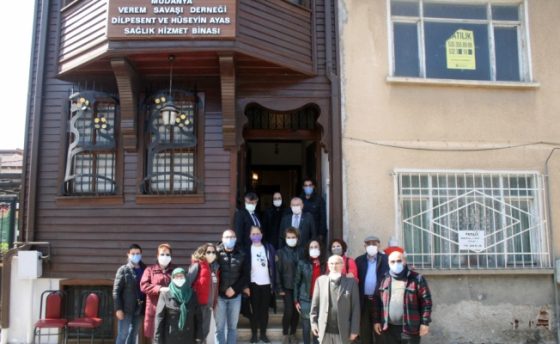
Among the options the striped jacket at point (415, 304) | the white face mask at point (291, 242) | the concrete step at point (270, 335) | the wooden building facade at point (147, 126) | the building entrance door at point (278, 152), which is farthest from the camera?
the building entrance door at point (278, 152)

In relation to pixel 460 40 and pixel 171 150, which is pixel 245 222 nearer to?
pixel 171 150

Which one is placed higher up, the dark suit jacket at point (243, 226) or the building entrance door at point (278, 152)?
the building entrance door at point (278, 152)

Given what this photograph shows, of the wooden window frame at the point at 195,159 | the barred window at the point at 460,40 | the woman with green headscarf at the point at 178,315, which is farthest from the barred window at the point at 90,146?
the barred window at the point at 460,40

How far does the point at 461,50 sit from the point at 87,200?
720cm

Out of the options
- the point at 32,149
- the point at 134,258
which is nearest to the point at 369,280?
the point at 134,258

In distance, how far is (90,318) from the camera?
7.53 metres

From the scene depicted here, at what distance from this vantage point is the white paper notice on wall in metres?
8.49

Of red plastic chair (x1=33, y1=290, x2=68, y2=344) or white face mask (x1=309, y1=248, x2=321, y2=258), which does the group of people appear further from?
red plastic chair (x1=33, y1=290, x2=68, y2=344)

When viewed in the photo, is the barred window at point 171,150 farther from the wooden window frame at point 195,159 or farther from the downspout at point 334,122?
the downspout at point 334,122

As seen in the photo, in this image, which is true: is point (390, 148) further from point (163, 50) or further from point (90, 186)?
point (90, 186)

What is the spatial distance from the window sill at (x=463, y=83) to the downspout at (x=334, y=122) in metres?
0.97

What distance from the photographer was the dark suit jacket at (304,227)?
25.2ft

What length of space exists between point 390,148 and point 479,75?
7.41ft

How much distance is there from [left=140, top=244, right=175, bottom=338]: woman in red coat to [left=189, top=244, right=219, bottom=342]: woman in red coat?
0.39 meters
